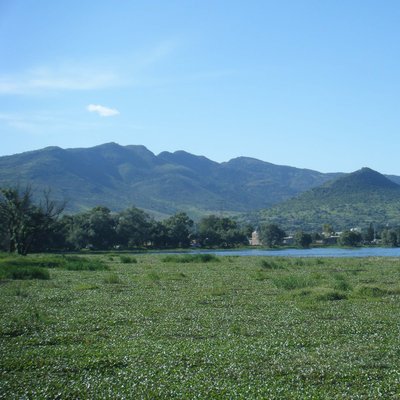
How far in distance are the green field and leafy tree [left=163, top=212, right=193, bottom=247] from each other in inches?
3856

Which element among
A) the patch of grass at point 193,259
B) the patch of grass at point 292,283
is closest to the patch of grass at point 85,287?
the patch of grass at point 292,283

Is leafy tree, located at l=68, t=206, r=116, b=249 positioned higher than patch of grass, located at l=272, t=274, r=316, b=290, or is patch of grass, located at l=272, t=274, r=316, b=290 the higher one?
leafy tree, located at l=68, t=206, r=116, b=249

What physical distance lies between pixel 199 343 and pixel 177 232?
115 metres

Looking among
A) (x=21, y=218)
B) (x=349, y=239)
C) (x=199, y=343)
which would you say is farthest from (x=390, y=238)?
(x=199, y=343)

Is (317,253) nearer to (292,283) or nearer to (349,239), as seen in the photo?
Result: (349,239)

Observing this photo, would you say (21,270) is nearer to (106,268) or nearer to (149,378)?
(106,268)

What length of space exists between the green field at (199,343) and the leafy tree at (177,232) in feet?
321

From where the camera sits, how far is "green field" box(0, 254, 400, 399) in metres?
13.3

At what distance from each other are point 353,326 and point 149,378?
9.98 metres

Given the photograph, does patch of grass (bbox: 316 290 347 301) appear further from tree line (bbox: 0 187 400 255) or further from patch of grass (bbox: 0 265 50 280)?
tree line (bbox: 0 187 400 255)

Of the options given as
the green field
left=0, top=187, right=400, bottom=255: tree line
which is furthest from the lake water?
the green field

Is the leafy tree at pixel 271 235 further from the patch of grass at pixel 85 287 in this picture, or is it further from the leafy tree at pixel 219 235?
the patch of grass at pixel 85 287

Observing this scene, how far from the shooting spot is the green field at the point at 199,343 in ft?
43.6

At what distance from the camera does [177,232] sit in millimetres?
132375
